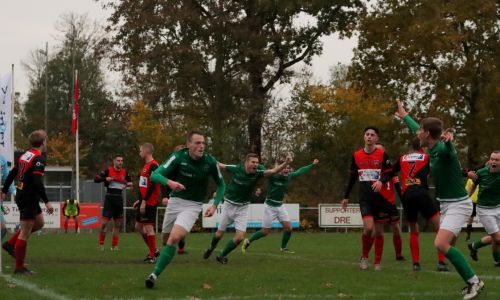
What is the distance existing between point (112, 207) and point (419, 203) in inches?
358

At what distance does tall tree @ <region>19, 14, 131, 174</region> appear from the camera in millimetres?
74125

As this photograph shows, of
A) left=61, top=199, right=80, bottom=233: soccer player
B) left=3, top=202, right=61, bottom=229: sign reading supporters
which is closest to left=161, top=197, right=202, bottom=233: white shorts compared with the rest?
left=61, top=199, right=80, bottom=233: soccer player

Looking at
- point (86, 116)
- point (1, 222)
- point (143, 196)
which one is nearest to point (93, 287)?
point (1, 222)

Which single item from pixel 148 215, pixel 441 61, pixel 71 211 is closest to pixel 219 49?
pixel 441 61

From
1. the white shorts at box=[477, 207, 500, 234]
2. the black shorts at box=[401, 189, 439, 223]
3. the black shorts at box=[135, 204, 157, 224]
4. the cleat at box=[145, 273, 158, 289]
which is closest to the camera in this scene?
the cleat at box=[145, 273, 158, 289]

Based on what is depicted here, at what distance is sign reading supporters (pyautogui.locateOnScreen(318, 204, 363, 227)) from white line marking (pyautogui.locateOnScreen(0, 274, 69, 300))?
979 inches

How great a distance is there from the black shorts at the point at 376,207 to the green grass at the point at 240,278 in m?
0.86

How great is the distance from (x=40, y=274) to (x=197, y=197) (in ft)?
10.1

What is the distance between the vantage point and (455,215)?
1132 cm

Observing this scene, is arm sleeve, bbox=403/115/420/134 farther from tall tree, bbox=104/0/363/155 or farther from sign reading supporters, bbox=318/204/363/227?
tall tree, bbox=104/0/363/155

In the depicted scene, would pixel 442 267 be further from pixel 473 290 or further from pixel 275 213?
pixel 275 213

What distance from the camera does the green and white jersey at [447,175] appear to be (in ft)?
37.3

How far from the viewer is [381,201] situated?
50.9 feet

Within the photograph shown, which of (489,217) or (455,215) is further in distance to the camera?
(489,217)
